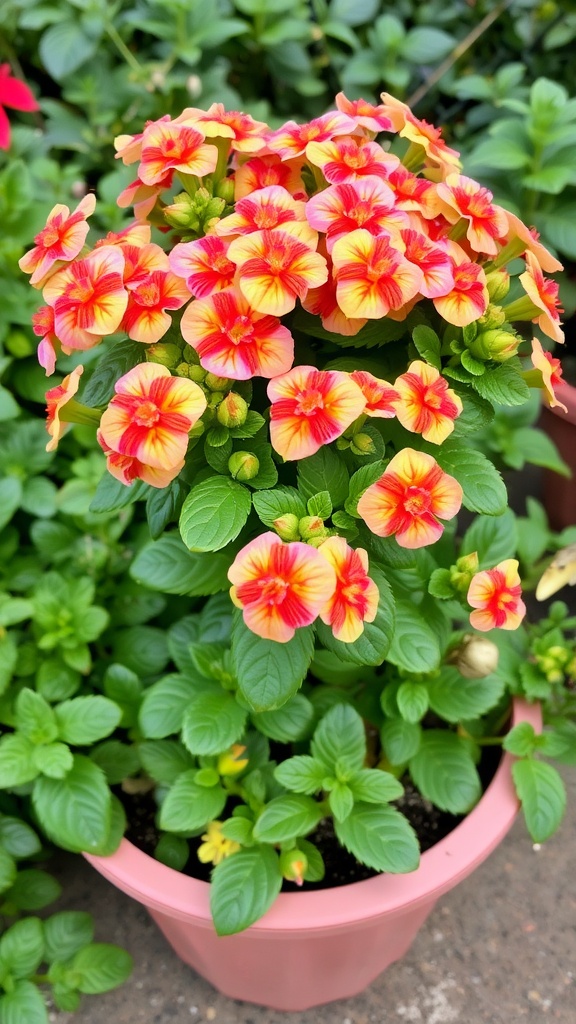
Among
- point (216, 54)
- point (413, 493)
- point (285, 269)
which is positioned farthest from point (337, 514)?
point (216, 54)

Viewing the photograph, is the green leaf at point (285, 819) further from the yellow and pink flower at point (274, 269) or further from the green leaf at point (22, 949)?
the yellow and pink flower at point (274, 269)

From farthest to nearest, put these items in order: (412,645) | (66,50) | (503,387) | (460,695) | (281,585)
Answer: (66,50) → (460,695) → (412,645) → (503,387) → (281,585)

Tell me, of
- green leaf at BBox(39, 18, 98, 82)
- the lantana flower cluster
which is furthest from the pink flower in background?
the lantana flower cluster

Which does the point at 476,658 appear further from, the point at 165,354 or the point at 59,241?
the point at 59,241

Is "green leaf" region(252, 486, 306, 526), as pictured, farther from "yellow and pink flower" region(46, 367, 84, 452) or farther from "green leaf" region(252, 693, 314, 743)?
"green leaf" region(252, 693, 314, 743)

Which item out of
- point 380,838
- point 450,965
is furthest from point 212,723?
point 450,965

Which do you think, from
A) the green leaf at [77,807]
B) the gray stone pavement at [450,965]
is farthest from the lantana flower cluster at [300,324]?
the gray stone pavement at [450,965]
